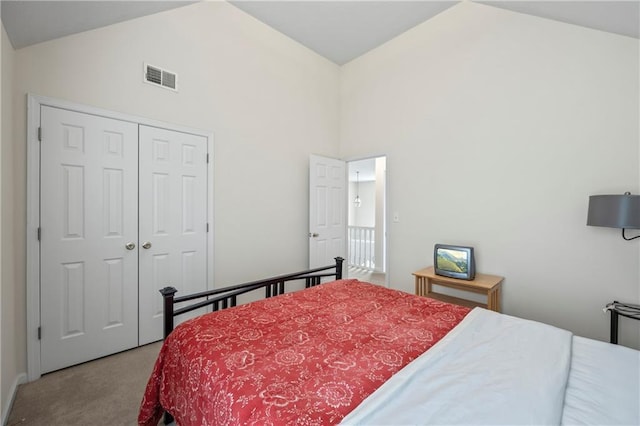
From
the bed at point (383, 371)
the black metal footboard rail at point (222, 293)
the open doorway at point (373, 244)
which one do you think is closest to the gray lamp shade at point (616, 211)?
the bed at point (383, 371)

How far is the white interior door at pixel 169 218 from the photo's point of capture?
253 centimetres

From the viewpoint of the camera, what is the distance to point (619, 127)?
2.14m

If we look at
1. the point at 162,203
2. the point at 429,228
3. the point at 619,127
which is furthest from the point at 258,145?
the point at 619,127

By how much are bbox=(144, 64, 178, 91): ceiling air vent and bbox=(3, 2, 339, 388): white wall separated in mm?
52

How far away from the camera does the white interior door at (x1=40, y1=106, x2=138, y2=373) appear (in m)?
2.09

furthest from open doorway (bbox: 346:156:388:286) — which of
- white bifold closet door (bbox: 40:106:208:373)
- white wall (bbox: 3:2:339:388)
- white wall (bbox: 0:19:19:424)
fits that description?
white wall (bbox: 0:19:19:424)

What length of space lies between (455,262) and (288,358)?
2.19 m

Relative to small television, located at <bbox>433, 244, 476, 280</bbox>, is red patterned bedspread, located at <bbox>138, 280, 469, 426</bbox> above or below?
below

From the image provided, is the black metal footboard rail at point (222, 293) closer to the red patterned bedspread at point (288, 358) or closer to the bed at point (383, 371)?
the bed at point (383, 371)

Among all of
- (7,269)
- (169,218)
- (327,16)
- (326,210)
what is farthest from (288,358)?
(327,16)

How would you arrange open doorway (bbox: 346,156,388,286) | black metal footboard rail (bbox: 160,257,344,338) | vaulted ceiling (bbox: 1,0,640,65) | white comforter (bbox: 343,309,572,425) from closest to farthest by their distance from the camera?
white comforter (bbox: 343,309,572,425), black metal footboard rail (bbox: 160,257,344,338), vaulted ceiling (bbox: 1,0,640,65), open doorway (bbox: 346,156,388,286)

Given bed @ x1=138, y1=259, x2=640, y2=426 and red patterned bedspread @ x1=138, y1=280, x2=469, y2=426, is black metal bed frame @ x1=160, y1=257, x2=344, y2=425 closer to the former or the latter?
bed @ x1=138, y1=259, x2=640, y2=426

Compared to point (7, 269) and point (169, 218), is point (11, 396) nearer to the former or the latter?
point (7, 269)

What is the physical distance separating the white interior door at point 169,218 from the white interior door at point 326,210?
1.42 metres
